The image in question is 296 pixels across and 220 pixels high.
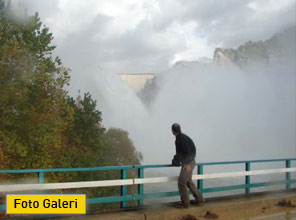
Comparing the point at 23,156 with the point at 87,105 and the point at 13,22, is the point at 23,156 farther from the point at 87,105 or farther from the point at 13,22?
the point at 87,105

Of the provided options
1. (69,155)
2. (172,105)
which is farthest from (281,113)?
(69,155)

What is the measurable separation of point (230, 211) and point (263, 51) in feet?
513

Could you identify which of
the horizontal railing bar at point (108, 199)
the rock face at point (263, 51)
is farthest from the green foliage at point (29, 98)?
the rock face at point (263, 51)

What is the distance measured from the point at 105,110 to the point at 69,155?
61464 millimetres

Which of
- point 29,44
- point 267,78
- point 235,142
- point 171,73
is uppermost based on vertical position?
point 171,73

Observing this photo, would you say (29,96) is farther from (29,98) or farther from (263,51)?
(263,51)

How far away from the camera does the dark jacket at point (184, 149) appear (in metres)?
6.89

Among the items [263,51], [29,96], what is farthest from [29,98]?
[263,51]

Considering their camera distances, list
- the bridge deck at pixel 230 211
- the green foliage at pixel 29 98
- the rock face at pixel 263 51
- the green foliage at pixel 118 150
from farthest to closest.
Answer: the rock face at pixel 263 51 < the green foliage at pixel 118 150 < the green foliage at pixel 29 98 < the bridge deck at pixel 230 211

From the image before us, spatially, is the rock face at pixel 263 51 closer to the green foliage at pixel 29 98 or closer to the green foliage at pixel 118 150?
the green foliage at pixel 118 150

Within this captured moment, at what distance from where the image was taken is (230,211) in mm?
7531

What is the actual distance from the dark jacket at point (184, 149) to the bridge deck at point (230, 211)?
97cm

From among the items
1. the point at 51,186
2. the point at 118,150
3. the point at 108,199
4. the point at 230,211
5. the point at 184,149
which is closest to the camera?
the point at 51,186

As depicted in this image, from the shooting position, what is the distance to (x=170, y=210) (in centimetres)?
688
